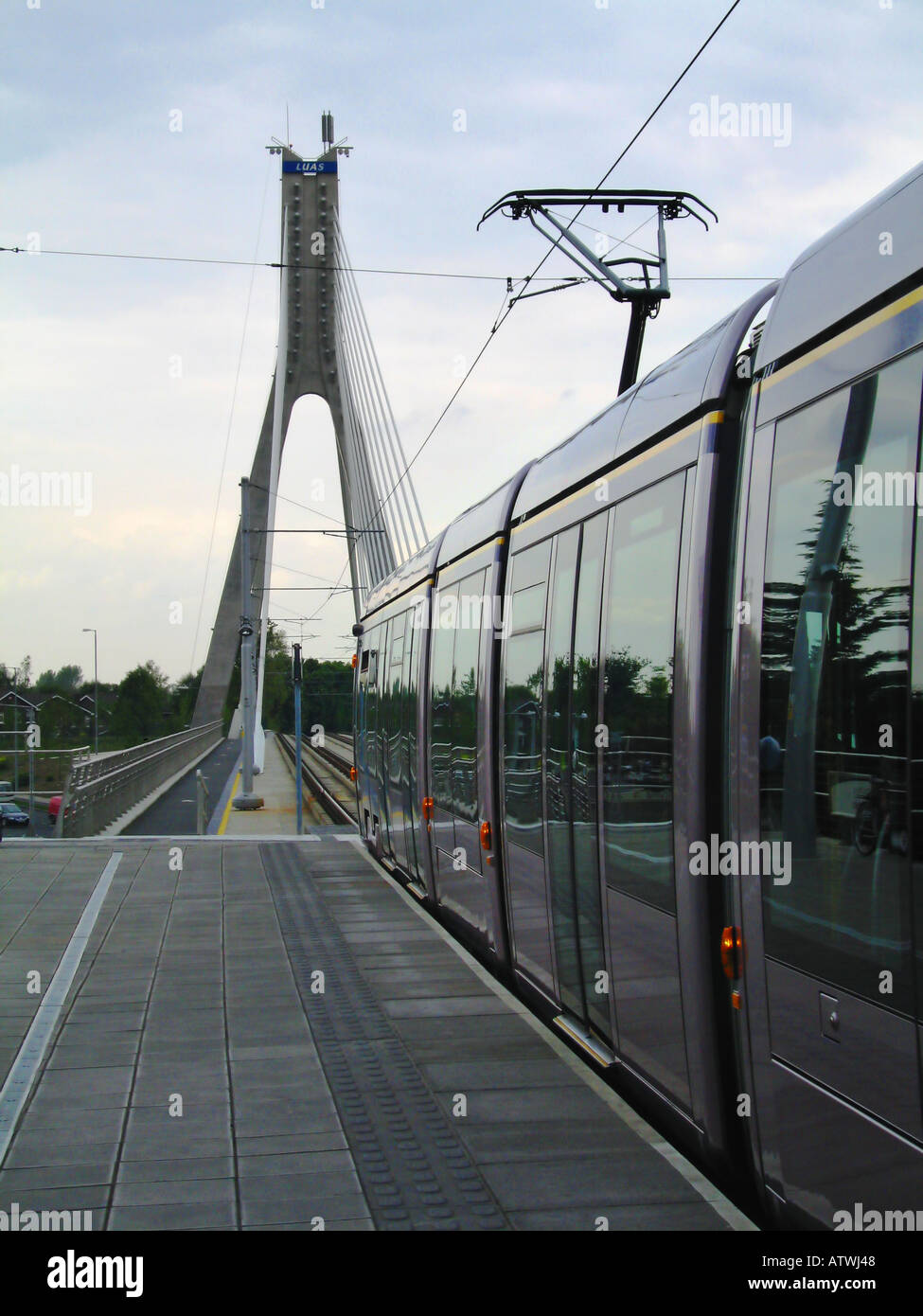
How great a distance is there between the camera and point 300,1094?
6121mm

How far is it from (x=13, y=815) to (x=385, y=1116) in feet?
77.2

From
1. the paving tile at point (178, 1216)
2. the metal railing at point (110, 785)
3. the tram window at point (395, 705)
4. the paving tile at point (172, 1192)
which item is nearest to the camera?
the paving tile at point (178, 1216)

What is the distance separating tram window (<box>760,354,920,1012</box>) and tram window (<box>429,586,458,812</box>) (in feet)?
20.4

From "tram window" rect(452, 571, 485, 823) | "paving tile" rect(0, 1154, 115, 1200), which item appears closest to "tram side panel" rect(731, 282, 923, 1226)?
"paving tile" rect(0, 1154, 115, 1200)

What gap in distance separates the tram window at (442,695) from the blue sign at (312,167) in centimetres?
3755

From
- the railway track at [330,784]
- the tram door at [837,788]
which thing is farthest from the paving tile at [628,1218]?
the railway track at [330,784]

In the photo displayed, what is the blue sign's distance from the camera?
148 ft

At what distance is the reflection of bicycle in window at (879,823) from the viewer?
306cm

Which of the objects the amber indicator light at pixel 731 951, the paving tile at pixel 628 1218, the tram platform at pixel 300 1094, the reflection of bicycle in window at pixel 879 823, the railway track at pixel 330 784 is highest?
the reflection of bicycle in window at pixel 879 823

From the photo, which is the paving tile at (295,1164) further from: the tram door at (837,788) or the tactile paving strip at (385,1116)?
the tram door at (837,788)

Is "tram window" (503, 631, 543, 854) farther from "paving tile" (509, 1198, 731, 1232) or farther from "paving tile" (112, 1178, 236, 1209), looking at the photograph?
"paving tile" (112, 1178, 236, 1209)

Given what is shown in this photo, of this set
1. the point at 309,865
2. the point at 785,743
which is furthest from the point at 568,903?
the point at 309,865

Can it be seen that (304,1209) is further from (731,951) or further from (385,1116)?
(731,951)

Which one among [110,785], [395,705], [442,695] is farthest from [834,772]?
[110,785]
